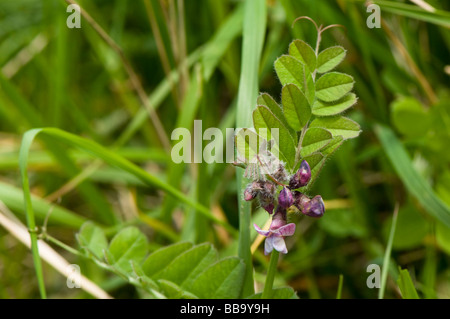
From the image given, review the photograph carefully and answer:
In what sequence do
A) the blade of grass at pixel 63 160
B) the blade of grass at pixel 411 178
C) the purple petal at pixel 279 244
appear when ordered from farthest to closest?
the blade of grass at pixel 63 160
the blade of grass at pixel 411 178
the purple petal at pixel 279 244

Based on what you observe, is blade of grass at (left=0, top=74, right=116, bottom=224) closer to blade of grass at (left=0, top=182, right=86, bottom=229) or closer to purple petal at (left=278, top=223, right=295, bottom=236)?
blade of grass at (left=0, top=182, right=86, bottom=229)

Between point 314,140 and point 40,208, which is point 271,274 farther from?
point 40,208

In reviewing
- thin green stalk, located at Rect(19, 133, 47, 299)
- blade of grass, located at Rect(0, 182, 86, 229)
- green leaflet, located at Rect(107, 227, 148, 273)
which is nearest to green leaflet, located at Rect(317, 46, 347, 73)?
green leaflet, located at Rect(107, 227, 148, 273)

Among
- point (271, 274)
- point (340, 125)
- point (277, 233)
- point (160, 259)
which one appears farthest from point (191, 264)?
point (340, 125)

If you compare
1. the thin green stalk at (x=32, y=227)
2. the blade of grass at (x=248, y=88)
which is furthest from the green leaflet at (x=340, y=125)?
the thin green stalk at (x=32, y=227)

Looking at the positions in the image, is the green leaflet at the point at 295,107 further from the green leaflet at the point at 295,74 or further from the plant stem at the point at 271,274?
the plant stem at the point at 271,274
